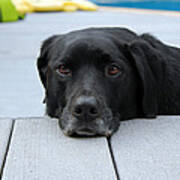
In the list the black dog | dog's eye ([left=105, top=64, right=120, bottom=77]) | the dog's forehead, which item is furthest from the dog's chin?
the dog's forehead

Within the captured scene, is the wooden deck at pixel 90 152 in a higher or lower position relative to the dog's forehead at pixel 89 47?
lower

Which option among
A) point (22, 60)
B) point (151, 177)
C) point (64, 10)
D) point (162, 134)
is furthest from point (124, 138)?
point (64, 10)

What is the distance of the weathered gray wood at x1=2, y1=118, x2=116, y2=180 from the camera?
211 centimetres

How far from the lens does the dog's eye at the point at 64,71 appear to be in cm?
294

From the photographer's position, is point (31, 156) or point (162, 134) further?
point (162, 134)

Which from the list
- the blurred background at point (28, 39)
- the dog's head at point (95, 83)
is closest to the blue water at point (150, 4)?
the blurred background at point (28, 39)

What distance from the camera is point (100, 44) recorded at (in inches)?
117

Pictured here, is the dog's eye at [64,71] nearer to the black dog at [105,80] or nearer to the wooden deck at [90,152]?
the black dog at [105,80]

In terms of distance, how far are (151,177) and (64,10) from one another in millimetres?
15964

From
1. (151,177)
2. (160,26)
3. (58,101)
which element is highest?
(151,177)

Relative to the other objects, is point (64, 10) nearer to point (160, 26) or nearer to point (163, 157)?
point (160, 26)

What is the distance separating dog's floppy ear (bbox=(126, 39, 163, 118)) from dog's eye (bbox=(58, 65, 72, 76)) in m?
0.46

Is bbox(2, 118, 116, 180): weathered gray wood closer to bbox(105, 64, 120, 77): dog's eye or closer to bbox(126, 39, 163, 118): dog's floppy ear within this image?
bbox(105, 64, 120, 77): dog's eye

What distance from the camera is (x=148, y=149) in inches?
94.4
